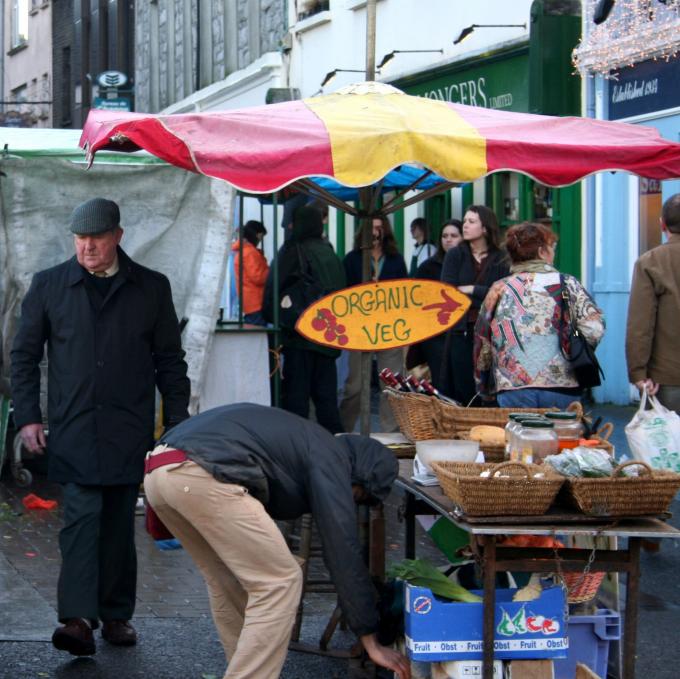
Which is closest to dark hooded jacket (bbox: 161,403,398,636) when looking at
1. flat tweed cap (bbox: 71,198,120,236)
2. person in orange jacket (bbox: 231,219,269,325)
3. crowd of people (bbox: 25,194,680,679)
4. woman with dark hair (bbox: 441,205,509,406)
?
crowd of people (bbox: 25,194,680,679)

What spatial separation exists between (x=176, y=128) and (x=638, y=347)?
3443 millimetres

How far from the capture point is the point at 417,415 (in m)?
6.21

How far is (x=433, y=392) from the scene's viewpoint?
21.0 feet

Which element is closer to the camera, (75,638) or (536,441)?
(536,441)

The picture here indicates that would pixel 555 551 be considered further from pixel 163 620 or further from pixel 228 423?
pixel 163 620

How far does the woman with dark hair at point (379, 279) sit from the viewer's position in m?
11.9

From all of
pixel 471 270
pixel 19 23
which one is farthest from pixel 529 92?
pixel 19 23

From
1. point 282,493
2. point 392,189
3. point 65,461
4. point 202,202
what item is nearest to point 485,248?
point 202,202

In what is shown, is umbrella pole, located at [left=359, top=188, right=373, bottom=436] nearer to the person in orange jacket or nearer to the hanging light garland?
the person in orange jacket

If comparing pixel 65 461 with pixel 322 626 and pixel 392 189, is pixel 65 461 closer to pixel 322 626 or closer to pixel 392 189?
pixel 322 626

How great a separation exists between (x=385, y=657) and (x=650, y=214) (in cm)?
980

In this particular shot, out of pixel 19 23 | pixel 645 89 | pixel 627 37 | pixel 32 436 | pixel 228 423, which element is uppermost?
pixel 19 23

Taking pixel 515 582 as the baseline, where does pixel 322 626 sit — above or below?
below

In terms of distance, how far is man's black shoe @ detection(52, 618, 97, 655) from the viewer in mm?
5930
